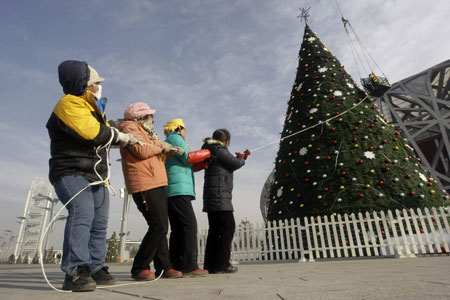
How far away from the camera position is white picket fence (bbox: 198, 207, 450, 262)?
584 cm

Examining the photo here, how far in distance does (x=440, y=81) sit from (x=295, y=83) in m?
18.3

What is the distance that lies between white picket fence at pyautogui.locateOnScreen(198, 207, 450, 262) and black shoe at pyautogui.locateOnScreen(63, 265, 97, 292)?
5.35m

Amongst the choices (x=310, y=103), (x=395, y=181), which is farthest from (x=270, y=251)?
(x=310, y=103)

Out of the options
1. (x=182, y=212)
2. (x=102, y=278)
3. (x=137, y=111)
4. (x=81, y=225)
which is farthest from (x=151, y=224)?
(x=137, y=111)

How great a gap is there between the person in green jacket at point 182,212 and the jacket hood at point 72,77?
3.95 feet

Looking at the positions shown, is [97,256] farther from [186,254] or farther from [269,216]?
[269,216]

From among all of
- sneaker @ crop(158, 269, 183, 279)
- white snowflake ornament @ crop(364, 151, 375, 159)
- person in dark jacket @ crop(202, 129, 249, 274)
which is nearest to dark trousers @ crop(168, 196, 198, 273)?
sneaker @ crop(158, 269, 183, 279)

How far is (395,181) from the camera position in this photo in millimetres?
6441

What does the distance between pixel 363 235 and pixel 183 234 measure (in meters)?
4.89

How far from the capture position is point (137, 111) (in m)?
3.01

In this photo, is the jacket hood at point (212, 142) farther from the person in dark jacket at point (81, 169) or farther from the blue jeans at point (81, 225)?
the blue jeans at point (81, 225)

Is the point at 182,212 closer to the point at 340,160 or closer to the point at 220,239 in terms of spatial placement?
the point at 220,239

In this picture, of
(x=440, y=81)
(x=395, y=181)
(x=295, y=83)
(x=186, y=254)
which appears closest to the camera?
(x=186, y=254)

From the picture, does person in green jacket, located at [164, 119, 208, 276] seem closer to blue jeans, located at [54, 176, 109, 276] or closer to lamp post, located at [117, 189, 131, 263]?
blue jeans, located at [54, 176, 109, 276]
